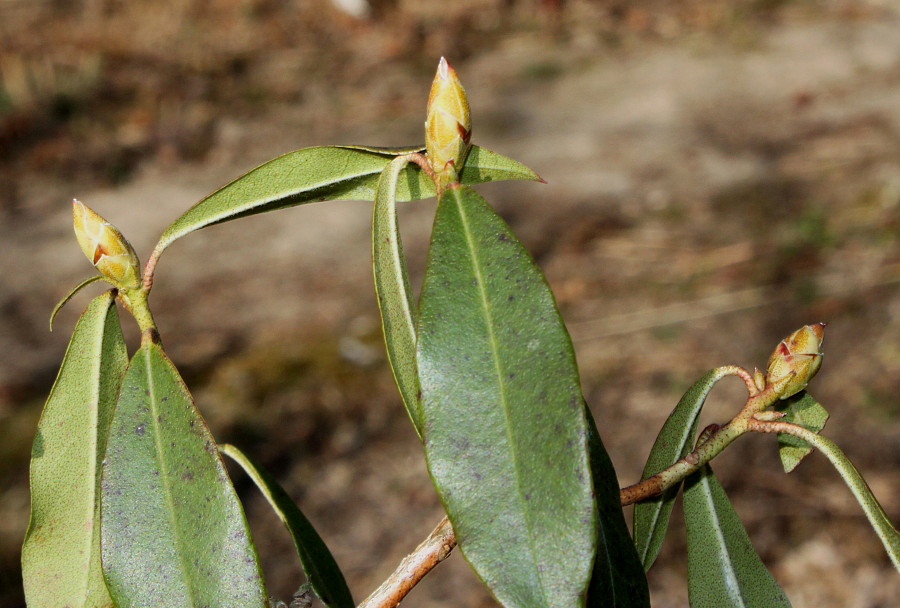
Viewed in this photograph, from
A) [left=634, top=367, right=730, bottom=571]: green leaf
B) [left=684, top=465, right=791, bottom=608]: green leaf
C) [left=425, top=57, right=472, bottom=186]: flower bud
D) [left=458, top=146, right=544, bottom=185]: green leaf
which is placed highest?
[left=425, top=57, right=472, bottom=186]: flower bud

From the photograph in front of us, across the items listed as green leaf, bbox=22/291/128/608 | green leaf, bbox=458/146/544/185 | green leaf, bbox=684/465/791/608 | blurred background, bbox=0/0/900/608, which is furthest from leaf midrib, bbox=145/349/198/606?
blurred background, bbox=0/0/900/608

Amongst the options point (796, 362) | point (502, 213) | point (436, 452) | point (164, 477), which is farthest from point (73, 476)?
point (502, 213)

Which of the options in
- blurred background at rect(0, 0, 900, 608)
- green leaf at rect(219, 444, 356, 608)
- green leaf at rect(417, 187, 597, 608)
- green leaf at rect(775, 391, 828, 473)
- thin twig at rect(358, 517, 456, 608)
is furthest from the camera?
blurred background at rect(0, 0, 900, 608)

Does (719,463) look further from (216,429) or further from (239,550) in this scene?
(239,550)

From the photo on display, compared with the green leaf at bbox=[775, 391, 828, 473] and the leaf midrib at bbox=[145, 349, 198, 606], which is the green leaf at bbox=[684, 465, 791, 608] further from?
the leaf midrib at bbox=[145, 349, 198, 606]

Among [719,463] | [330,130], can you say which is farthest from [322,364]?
[330,130]
